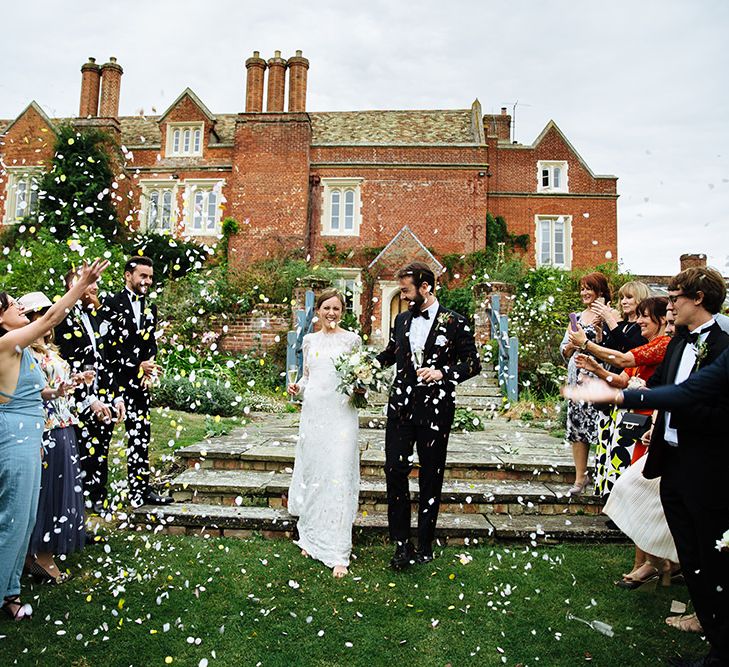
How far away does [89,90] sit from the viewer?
2355 cm

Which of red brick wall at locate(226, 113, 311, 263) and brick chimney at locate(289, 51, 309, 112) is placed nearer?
red brick wall at locate(226, 113, 311, 263)

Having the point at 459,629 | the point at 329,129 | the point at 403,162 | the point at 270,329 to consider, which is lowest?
the point at 459,629

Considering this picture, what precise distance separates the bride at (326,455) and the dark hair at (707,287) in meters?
2.57

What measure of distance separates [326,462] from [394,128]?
21188 mm

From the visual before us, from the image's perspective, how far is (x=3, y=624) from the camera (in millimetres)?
3430

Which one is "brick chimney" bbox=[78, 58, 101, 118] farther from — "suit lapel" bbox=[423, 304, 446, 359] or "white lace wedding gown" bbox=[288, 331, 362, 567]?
"suit lapel" bbox=[423, 304, 446, 359]

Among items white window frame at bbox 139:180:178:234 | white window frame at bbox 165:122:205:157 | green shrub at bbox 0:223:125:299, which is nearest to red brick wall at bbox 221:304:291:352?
green shrub at bbox 0:223:125:299

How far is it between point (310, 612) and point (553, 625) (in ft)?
5.13

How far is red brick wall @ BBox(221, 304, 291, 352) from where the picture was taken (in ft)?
45.9

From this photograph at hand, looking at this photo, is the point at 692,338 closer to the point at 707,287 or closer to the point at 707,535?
the point at 707,287

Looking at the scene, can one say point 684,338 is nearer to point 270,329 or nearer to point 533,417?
point 533,417

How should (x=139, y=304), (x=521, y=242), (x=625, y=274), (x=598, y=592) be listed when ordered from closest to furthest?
(x=598, y=592) → (x=139, y=304) → (x=625, y=274) → (x=521, y=242)

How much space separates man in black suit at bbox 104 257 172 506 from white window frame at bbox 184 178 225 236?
1753cm

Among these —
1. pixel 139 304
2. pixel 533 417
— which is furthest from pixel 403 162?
pixel 139 304
